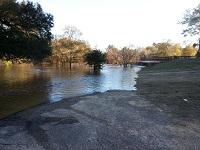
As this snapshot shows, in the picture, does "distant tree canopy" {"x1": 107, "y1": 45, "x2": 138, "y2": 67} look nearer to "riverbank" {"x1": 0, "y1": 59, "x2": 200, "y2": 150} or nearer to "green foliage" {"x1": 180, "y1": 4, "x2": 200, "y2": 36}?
"green foliage" {"x1": 180, "y1": 4, "x2": 200, "y2": 36}

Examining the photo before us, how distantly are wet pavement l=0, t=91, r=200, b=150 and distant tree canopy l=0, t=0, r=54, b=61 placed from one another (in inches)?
587

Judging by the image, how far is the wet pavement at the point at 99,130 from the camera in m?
5.93

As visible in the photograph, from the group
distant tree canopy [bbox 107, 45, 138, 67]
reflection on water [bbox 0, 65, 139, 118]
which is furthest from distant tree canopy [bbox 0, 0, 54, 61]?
distant tree canopy [bbox 107, 45, 138, 67]

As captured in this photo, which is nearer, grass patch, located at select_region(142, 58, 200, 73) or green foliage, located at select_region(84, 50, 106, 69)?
grass patch, located at select_region(142, 58, 200, 73)

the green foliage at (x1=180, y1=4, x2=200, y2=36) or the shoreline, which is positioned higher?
the green foliage at (x1=180, y1=4, x2=200, y2=36)

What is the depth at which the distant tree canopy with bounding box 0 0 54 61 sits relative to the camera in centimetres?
2242

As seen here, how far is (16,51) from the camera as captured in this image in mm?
22953

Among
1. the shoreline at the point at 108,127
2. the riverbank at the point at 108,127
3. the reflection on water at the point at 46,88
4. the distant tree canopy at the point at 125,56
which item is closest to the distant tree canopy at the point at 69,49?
the distant tree canopy at the point at 125,56

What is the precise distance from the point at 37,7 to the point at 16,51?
680cm

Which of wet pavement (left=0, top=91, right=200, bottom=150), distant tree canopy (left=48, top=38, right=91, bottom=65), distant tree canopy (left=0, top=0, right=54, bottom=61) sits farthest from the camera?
distant tree canopy (left=48, top=38, right=91, bottom=65)

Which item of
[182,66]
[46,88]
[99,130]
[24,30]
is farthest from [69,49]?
[99,130]

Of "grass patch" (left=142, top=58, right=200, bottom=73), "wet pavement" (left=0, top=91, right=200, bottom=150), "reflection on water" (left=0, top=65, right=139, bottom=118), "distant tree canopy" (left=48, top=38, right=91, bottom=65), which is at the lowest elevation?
"reflection on water" (left=0, top=65, right=139, bottom=118)

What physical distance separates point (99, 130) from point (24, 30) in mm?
22170

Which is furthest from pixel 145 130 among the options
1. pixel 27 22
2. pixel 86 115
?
pixel 27 22
